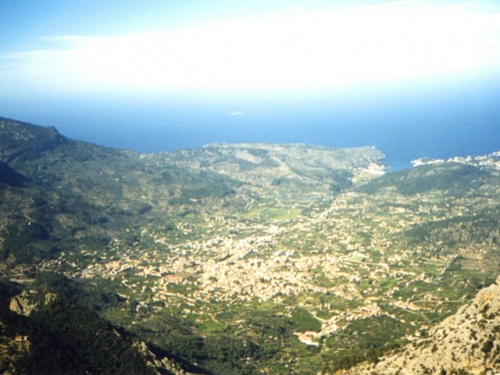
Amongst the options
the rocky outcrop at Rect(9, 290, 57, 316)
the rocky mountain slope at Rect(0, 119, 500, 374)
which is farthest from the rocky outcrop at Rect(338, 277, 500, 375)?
the rocky outcrop at Rect(9, 290, 57, 316)

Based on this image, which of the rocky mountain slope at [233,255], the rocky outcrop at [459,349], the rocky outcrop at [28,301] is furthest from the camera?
the rocky mountain slope at [233,255]

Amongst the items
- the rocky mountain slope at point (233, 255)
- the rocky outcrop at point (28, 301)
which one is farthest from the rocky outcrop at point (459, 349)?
the rocky outcrop at point (28, 301)

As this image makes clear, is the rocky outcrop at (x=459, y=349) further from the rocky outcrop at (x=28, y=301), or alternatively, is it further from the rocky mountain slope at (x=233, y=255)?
the rocky outcrop at (x=28, y=301)

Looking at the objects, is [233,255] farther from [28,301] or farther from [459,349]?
[459,349]

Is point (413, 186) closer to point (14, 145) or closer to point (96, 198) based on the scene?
point (96, 198)

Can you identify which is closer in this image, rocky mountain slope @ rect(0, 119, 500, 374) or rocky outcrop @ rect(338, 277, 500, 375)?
rocky outcrop @ rect(338, 277, 500, 375)

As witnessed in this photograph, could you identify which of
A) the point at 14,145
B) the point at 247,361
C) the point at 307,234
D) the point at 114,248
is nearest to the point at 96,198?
the point at 114,248

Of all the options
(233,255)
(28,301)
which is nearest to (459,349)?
(28,301)

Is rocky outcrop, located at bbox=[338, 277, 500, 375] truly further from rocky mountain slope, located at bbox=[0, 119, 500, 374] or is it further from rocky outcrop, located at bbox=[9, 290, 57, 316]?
rocky outcrop, located at bbox=[9, 290, 57, 316]

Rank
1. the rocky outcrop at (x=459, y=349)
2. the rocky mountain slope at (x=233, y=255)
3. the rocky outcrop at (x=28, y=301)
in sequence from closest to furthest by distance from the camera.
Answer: the rocky outcrop at (x=459, y=349)
the rocky outcrop at (x=28, y=301)
the rocky mountain slope at (x=233, y=255)
